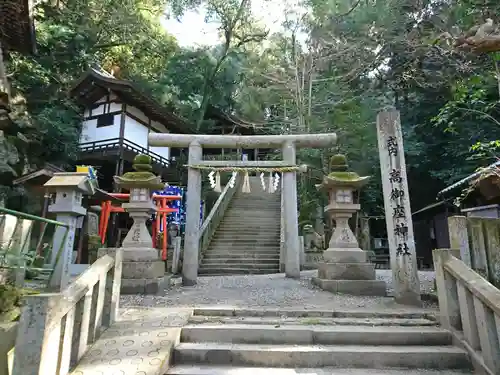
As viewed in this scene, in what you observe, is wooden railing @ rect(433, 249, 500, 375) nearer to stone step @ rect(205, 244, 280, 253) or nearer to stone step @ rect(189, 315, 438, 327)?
stone step @ rect(189, 315, 438, 327)

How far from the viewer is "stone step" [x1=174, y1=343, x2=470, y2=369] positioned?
3.64 meters

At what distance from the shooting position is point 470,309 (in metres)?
3.73

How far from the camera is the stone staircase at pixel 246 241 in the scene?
1116 cm

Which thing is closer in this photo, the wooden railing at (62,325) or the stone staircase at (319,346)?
the wooden railing at (62,325)

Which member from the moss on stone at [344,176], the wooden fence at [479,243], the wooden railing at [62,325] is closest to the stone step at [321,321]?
the wooden fence at [479,243]

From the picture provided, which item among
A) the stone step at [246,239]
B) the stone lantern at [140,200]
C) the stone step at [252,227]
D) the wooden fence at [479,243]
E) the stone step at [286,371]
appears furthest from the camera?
the stone step at [252,227]

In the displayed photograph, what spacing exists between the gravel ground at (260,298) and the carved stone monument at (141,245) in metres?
0.31

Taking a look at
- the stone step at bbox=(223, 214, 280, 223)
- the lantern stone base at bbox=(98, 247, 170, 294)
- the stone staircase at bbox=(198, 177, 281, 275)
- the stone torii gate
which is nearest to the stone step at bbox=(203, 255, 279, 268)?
the stone staircase at bbox=(198, 177, 281, 275)

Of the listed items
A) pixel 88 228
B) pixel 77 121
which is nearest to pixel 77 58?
pixel 77 121

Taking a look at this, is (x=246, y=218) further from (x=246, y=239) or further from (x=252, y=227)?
(x=246, y=239)

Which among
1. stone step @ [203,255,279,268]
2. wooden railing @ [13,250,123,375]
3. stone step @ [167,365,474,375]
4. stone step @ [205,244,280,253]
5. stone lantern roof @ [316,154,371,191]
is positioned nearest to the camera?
wooden railing @ [13,250,123,375]

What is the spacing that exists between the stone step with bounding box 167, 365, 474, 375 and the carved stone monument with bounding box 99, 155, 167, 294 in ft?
11.2

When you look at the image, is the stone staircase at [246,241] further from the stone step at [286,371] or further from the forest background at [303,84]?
the stone step at [286,371]

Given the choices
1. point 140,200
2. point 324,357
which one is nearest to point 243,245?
point 140,200
